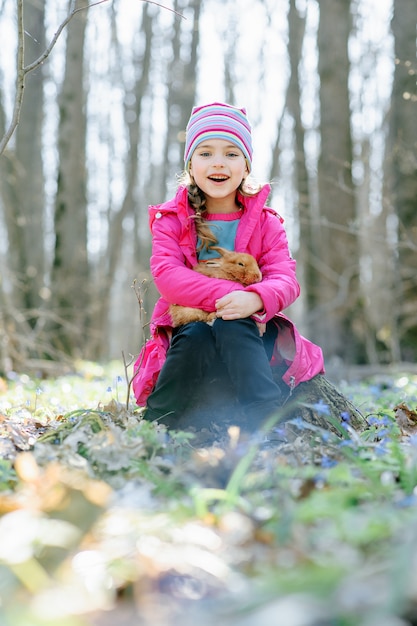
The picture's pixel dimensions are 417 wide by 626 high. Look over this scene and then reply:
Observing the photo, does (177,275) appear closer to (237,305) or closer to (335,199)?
(237,305)

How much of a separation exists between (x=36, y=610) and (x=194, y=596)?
330mm

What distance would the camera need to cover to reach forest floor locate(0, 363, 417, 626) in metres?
1.23

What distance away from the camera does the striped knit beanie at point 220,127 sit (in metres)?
3.33

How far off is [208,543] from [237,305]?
5.27ft

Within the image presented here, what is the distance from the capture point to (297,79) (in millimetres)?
12828

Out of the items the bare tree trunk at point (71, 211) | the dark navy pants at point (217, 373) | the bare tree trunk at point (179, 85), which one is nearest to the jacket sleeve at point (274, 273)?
the dark navy pants at point (217, 373)

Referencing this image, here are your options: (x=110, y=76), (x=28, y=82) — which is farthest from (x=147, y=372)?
(x=110, y=76)

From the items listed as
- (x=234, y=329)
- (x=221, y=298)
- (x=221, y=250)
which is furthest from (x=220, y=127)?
(x=234, y=329)

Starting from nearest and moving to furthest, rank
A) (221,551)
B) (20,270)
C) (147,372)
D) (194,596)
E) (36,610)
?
(36,610) < (194,596) < (221,551) < (147,372) < (20,270)

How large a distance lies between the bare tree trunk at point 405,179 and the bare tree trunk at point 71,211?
4341 millimetres

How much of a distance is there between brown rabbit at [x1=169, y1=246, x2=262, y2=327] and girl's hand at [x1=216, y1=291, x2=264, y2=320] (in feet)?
0.63

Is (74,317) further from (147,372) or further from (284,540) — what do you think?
(284,540)

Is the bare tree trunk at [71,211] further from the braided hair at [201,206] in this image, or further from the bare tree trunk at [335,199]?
the braided hair at [201,206]

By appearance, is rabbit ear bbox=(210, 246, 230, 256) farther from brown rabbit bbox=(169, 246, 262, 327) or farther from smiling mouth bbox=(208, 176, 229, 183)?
smiling mouth bbox=(208, 176, 229, 183)
